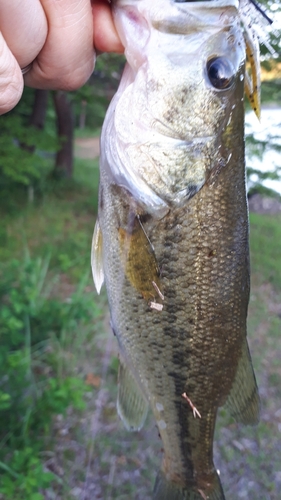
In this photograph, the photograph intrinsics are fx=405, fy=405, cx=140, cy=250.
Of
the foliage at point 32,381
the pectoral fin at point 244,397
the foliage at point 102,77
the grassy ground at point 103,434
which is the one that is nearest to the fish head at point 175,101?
the pectoral fin at point 244,397

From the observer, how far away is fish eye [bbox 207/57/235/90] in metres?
1.12

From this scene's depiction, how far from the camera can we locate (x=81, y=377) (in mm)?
3496

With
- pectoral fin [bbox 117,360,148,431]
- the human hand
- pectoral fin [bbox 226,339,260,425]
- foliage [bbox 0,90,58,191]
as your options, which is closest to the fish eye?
the human hand

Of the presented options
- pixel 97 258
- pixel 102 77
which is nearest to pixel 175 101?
pixel 97 258

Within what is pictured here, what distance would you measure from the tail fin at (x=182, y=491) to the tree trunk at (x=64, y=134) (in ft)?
22.2

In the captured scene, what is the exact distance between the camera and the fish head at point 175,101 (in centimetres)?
107

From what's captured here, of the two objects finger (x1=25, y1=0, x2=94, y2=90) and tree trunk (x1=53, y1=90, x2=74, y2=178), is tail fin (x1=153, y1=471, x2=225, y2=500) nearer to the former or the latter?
finger (x1=25, y1=0, x2=94, y2=90)

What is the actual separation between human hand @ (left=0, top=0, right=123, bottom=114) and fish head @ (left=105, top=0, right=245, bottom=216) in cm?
8

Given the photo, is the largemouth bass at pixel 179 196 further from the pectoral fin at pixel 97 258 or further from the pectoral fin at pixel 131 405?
the pectoral fin at pixel 131 405

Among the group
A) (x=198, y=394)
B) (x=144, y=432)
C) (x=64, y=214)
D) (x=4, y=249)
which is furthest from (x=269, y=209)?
(x=198, y=394)

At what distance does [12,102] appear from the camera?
40.3 inches

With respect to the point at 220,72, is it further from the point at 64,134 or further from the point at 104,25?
the point at 64,134

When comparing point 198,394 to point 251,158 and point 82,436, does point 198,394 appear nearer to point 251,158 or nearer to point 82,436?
point 82,436

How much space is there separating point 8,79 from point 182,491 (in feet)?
5.20
